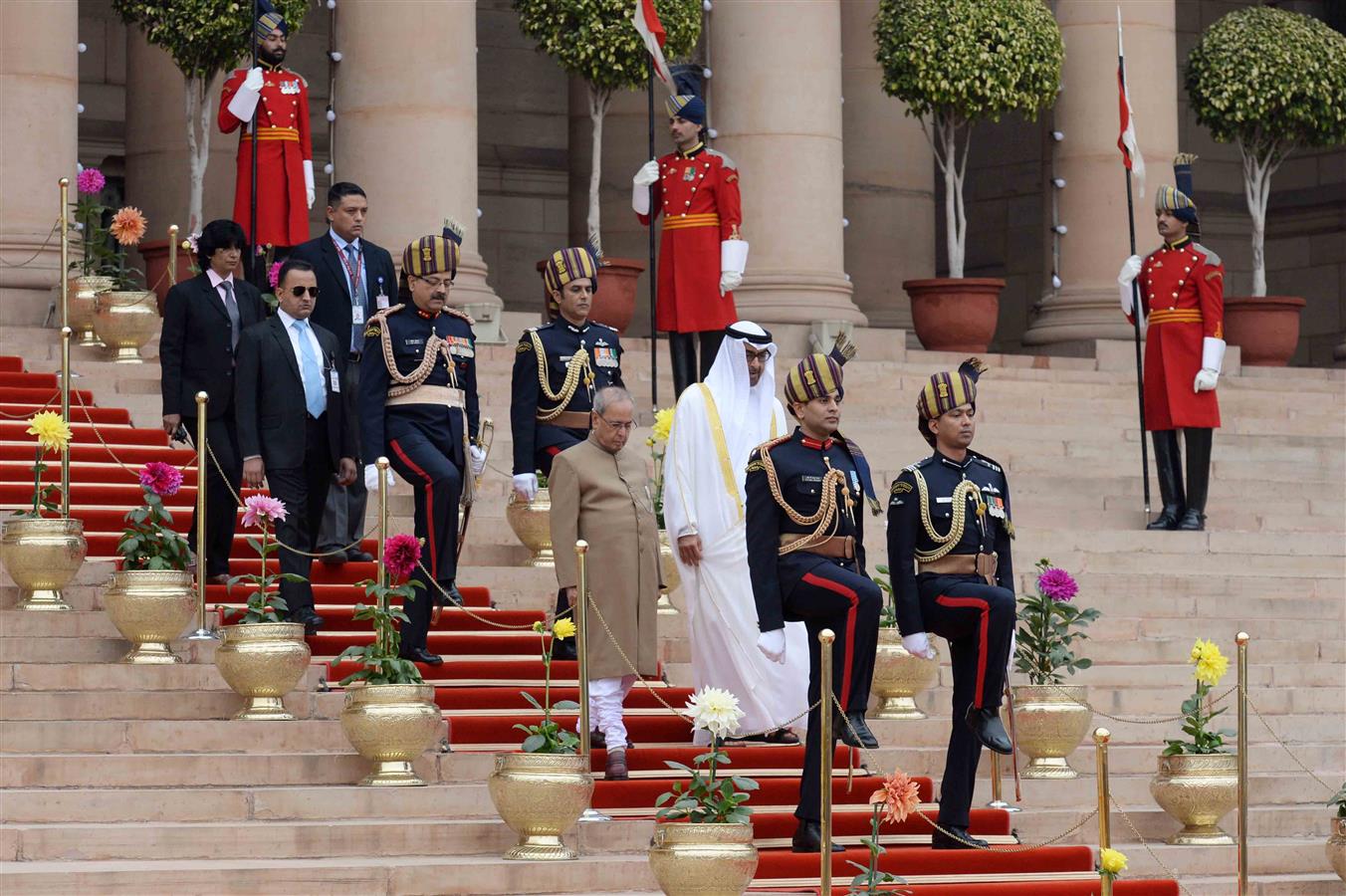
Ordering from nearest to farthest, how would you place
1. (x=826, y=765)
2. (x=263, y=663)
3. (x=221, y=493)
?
1. (x=826, y=765)
2. (x=263, y=663)
3. (x=221, y=493)

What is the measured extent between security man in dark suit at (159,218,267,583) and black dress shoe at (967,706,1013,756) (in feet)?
13.0

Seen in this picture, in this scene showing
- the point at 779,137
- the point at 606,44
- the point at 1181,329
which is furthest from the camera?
the point at 779,137

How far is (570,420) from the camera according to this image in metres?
12.8

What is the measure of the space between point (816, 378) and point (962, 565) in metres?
0.98

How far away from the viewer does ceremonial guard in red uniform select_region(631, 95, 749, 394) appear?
1630 centimetres

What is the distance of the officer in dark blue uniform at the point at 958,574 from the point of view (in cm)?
1077

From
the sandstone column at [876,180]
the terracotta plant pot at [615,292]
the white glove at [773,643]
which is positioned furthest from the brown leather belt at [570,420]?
the sandstone column at [876,180]

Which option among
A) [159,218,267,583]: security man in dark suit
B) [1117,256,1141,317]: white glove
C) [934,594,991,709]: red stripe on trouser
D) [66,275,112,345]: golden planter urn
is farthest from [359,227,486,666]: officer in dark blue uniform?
[1117,256,1141,317]: white glove

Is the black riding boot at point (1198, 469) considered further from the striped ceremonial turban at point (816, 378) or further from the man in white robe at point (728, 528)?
the striped ceremonial turban at point (816, 378)

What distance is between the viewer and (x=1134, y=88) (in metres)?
21.9

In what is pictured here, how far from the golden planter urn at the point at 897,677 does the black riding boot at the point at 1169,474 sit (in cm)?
472

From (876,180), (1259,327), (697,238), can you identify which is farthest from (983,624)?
(876,180)

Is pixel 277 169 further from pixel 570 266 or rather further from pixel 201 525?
pixel 201 525

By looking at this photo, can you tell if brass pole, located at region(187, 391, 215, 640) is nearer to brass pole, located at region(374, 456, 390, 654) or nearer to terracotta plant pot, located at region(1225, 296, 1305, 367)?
brass pole, located at region(374, 456, 390, 654)
